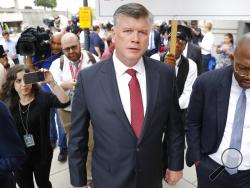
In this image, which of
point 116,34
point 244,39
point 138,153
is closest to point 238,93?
point 244,39

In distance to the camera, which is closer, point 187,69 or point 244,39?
point 244,39

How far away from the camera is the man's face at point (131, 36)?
1542 mm

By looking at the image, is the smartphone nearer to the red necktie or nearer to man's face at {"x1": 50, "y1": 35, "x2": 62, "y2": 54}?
the red necktie

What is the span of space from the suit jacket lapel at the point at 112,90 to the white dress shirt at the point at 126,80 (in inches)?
1.6

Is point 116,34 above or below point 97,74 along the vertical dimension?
above

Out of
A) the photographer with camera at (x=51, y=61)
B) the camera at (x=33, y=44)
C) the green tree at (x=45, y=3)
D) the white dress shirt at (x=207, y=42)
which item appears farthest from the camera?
the green tree at (x=45, y=3)

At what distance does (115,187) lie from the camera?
1.70 m

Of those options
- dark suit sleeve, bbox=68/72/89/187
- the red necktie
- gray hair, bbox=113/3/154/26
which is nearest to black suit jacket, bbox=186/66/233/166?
the red necktie

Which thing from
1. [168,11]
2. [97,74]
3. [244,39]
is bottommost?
[97,74]

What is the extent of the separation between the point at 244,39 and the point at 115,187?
1243 mm

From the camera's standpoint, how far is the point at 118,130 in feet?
5.18

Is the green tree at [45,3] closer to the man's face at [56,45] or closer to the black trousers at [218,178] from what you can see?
the man's face at [56,45]

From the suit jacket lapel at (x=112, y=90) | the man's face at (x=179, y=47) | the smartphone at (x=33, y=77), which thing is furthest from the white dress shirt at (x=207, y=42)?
the suit jacket lapel at (x=112, y=90)

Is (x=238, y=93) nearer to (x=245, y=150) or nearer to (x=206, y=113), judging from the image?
(x=206, y=113)
